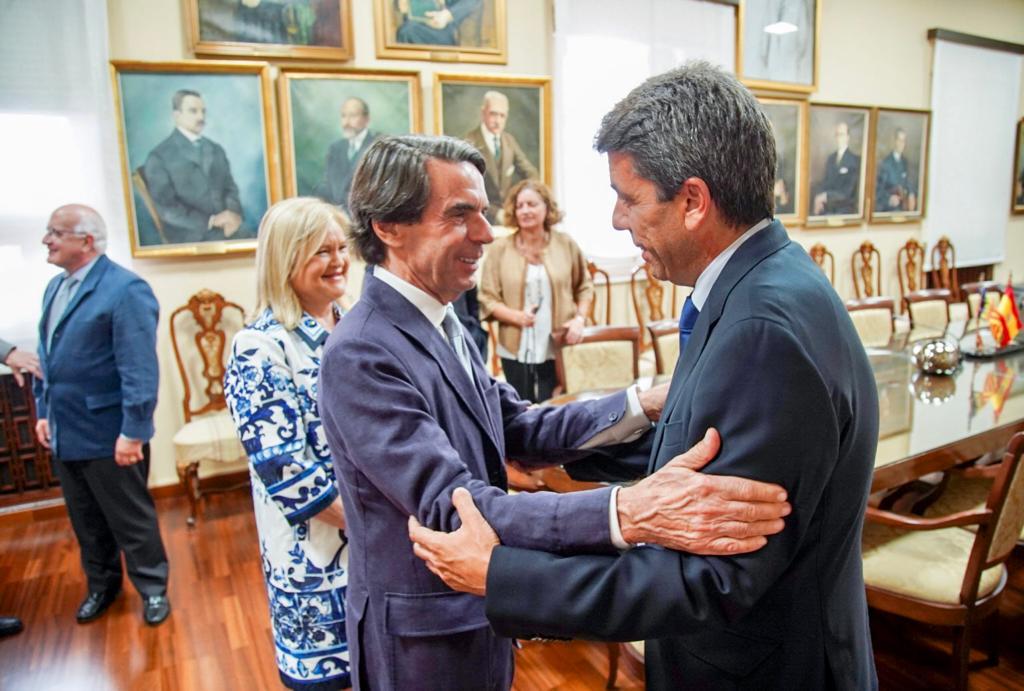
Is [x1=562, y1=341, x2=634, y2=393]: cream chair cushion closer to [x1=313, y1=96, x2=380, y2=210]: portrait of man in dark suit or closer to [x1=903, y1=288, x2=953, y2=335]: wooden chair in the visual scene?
[x1=313, y1=96, x2=380, y2=210]: portrait of man in dark suit

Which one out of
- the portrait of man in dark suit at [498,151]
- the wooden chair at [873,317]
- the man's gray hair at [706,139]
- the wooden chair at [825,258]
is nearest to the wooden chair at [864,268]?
the wooden chair at [825,258]

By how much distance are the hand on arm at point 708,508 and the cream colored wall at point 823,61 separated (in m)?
3.84

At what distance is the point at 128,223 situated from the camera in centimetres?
386

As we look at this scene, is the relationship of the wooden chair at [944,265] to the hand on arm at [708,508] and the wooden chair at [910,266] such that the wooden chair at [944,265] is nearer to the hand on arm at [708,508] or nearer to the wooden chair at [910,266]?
the wooden chair at [910,266]

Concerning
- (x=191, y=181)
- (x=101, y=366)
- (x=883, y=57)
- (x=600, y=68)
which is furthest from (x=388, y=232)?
(x=883, y=57)

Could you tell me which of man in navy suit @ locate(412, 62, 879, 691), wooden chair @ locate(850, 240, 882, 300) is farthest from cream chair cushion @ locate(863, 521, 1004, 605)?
wooden chair @ locate(850, 240, 882, 300)

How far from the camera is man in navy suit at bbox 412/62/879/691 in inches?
31.8

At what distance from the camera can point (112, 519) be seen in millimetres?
2822

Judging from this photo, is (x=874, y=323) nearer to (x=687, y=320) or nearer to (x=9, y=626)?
(x=687, y=320)

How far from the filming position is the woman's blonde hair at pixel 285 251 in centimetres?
169

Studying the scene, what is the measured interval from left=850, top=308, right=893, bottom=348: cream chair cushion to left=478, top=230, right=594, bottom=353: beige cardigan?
6.30 feet

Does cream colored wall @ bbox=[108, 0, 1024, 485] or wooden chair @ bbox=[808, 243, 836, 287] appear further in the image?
wooden chair @ bbox=[808, 243, 836, 287]

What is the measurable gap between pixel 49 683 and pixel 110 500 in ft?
2.19

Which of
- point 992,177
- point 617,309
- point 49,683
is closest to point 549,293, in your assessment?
point 617,309
